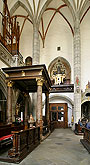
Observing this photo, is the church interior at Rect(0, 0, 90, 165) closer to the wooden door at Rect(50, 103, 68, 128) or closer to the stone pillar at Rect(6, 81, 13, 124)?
the wooden door at Rect(50, 103, 68, 128)

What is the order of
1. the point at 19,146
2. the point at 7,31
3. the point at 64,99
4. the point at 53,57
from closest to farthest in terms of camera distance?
the point at 19,146 < the point at 7,31 < the point at 64,99 < the point at 53,57

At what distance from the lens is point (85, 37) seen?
68.3ft

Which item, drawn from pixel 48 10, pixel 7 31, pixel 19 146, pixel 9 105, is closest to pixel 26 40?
pixel 48 10

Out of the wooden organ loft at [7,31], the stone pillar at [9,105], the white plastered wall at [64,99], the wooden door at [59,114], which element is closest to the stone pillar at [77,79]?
the white plastered wall at [64,99]

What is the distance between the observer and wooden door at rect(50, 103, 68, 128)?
19031 millimetres

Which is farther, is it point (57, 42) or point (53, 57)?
point (57, 42)

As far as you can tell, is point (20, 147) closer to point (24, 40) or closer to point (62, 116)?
point (62, 116)

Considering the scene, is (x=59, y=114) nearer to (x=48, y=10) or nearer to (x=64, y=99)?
(x=64, y=99)

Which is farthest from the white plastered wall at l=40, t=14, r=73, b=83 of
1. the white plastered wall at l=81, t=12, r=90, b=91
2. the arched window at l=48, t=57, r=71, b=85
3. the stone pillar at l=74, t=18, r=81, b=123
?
the stone pillar at l=74, t=18, r=81, b=123

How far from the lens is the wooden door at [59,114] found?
62.4ft

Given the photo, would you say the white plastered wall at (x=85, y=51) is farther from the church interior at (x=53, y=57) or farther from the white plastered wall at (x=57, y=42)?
the white plastered wall at (x=57, y=42)

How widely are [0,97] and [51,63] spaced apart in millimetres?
10246

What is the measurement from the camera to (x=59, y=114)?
19.3m

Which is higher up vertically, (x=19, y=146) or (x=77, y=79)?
(x=77, y=79)
